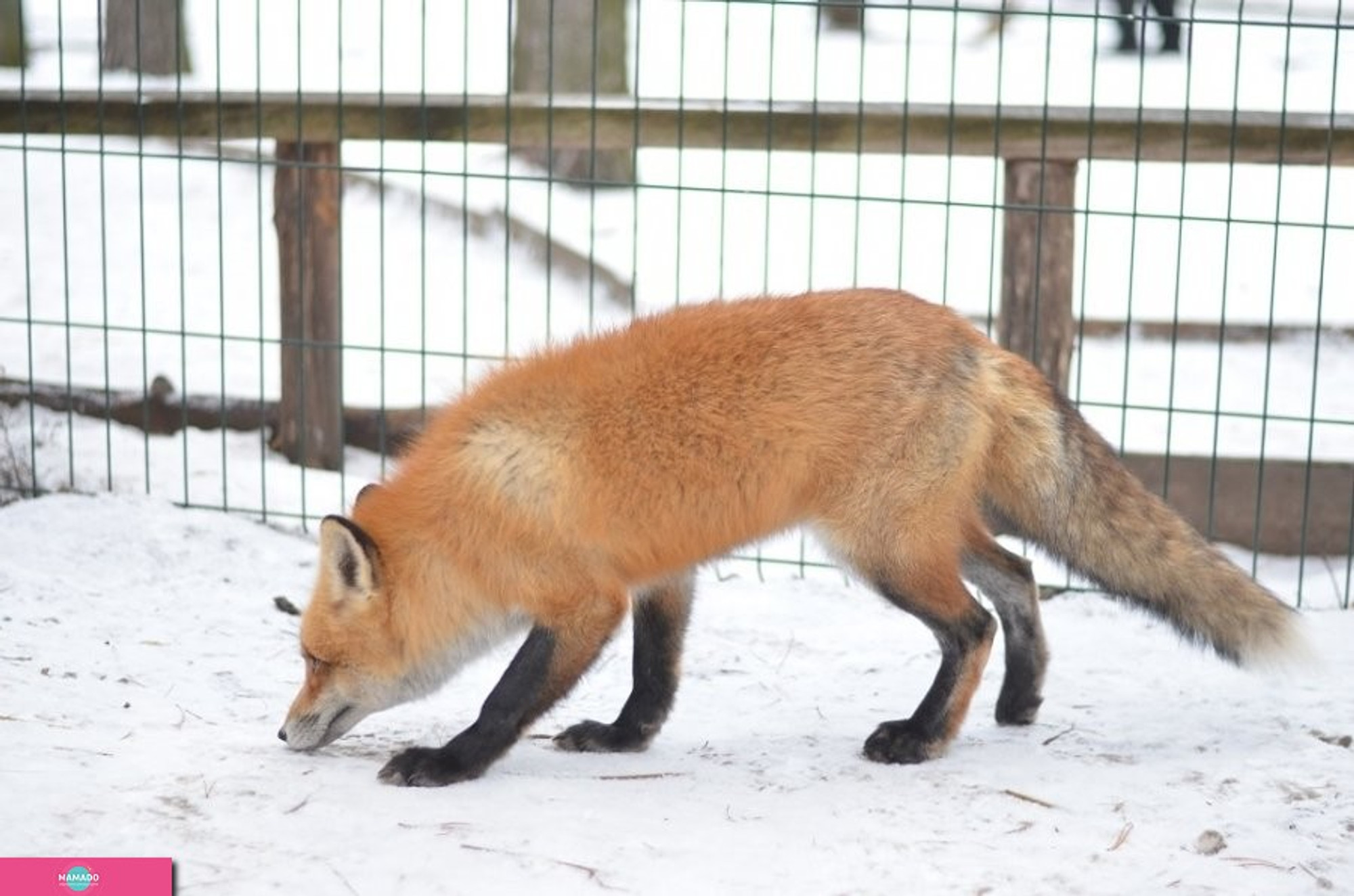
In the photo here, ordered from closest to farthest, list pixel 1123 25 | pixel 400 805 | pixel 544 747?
pixel 400 805 < pixel 544 747 < pixel 1123 25

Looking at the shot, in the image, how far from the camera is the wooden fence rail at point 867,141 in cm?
564

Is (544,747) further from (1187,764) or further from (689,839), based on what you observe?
(1187,764)

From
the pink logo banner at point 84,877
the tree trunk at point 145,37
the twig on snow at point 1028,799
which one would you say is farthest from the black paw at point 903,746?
the tree trunk at point 145,37

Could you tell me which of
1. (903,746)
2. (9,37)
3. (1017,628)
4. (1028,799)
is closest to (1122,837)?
(1028,799)

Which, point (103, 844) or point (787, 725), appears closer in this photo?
point (103, 844)

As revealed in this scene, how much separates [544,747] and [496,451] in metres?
0.83

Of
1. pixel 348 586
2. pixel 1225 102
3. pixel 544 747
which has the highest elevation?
pixel 1225 102

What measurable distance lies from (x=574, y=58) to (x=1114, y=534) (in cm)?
848

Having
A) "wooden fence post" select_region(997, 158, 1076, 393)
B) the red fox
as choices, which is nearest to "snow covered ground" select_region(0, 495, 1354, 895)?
the red fox

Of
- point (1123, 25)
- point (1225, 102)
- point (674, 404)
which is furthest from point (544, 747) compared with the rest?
point (1123, 25)

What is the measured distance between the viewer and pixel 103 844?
3363 millimetres

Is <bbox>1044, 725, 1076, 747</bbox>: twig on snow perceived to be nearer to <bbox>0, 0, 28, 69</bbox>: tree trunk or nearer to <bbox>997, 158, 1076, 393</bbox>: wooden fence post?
<bbox>997, 158, 1076, 393</bbox>: wooden fence post

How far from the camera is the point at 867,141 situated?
583cm

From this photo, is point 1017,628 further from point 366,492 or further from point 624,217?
point 624,217
